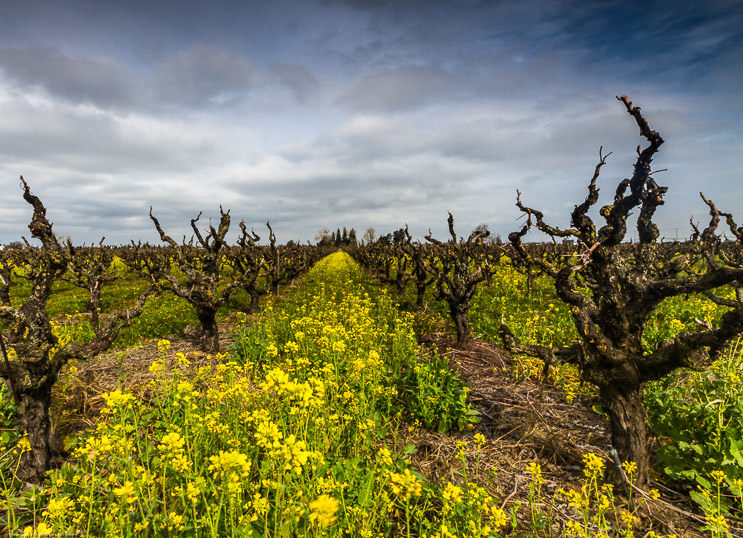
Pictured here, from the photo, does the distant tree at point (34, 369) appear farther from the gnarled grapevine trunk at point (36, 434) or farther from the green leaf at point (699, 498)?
the green leaf at point (699, 498)

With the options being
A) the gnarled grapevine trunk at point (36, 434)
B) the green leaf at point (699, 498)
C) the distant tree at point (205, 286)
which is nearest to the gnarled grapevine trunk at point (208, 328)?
the distant tree at point (205, 286)

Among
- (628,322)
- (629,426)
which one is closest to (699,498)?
(629,426)

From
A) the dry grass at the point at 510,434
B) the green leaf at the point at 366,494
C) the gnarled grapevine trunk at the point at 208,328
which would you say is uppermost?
the gnarled grapevine trunk at the point at 208,328

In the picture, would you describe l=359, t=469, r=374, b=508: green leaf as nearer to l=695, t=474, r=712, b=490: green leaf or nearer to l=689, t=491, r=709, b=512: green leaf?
l=689, t=491, r=709, b=512: green leaf

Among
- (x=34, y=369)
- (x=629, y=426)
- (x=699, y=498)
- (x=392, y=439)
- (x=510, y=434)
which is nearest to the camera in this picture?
(x=699, y=498)

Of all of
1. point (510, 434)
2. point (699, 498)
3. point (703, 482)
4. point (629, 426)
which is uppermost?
point (629, 426)

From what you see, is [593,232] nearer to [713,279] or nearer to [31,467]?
[713,279]

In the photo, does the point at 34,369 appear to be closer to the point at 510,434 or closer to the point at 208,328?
the point at 208,328

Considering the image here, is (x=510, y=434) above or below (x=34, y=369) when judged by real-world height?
below

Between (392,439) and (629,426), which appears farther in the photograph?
(392,439)

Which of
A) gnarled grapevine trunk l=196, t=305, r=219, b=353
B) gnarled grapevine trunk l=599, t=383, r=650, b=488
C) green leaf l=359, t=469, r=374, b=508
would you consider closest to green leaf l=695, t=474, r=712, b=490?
gnarled grapevine trunk l=599, t=383, r=650, b=488

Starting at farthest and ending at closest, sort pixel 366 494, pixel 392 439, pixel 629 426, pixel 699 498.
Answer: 1. pixel 392 439
2. pixel 629 426
3. pixel 699 498
4. pixel 366 494

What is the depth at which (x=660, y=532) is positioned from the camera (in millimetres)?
3391

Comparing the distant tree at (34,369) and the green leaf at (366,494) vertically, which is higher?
the distant tree at (34,369)
